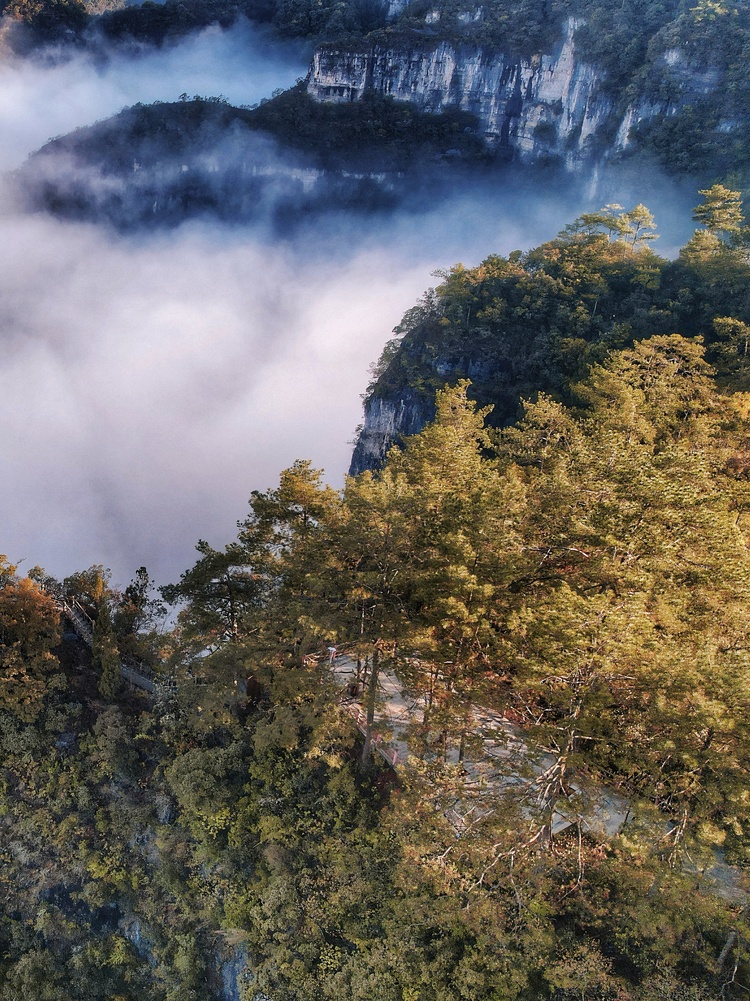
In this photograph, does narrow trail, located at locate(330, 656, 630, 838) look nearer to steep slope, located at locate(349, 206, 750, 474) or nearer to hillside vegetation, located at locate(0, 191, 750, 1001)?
hillside vegetation, located at locate(0, 191, 750, 1001)

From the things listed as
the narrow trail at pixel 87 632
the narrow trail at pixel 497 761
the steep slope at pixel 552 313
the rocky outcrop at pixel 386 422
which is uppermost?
the steep slope at pixel 552 313

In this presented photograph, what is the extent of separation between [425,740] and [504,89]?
125 m

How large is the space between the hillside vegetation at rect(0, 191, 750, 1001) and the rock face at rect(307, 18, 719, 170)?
9517cm

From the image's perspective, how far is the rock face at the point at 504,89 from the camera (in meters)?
99.6

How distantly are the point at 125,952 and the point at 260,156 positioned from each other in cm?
15227

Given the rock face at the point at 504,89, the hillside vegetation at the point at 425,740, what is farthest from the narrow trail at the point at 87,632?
the rock face at the point at 504,89

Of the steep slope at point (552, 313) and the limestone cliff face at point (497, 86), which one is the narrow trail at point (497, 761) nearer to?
the steep slope at point (552, 313)

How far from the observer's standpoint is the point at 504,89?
108562 millimetres

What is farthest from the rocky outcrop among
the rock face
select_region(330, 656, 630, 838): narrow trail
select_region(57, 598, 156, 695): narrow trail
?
the rock face

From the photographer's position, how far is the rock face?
99625 millimetres

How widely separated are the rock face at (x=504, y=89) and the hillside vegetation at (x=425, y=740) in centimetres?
9517

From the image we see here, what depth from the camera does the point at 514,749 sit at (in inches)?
552

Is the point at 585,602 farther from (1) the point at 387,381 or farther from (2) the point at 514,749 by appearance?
(1) the point at 387,381

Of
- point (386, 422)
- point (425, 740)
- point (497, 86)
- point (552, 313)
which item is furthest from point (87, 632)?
point (497, 86)
